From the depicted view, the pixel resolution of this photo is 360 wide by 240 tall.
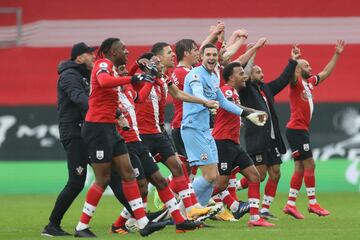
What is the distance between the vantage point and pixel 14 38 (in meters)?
24.4

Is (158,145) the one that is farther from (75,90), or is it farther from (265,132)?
(265,132)

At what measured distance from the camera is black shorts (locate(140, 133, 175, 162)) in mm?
12711

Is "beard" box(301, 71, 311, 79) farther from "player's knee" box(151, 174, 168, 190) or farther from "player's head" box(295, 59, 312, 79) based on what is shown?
"player's knee" box(151, 174, 168, 190)

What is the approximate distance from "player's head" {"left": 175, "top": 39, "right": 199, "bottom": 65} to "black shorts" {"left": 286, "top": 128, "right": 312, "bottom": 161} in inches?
102

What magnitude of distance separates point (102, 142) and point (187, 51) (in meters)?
2.65

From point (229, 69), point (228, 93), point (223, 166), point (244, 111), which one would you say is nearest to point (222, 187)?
point (223, 166)

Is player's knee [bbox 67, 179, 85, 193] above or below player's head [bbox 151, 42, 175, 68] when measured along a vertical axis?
below

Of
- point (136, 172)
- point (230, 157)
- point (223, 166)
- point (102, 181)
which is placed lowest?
point (102, 181)

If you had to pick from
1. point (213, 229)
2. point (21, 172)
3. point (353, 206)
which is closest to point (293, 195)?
point (353, 206)

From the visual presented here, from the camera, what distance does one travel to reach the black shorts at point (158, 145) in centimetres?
1271

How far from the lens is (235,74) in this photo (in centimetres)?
1327

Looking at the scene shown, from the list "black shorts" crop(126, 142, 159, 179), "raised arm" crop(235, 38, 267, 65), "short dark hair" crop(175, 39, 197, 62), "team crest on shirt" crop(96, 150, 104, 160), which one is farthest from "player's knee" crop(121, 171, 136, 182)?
"raised arm" crop(235, 38, 267, 65)

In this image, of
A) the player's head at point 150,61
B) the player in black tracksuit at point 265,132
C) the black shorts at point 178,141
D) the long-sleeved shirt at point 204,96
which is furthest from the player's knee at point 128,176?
the player in black tracksuit at point 265,132

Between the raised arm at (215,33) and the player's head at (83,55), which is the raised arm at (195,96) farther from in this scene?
the raised arm at (215,33)
